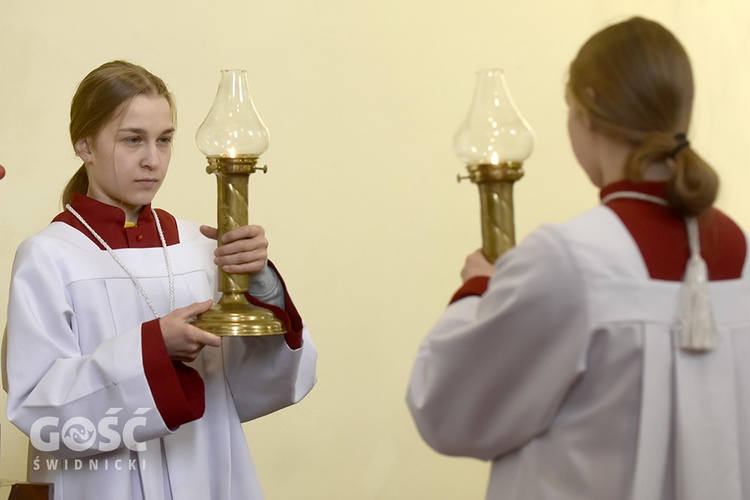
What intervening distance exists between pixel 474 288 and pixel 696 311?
1.31ft

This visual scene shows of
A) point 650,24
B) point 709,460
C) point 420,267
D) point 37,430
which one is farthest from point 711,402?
point 420,267

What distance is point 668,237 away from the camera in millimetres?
1665

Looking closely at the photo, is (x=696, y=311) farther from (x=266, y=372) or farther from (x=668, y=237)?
(x=266, y=372)

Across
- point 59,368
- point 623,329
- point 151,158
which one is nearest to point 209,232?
point 151,158

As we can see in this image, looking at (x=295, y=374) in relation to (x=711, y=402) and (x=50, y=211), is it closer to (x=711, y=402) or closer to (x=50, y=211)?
(x=711, y=402)

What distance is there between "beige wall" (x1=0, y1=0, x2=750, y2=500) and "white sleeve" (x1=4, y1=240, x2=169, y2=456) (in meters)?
1.43

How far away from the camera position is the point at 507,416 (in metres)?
1.70

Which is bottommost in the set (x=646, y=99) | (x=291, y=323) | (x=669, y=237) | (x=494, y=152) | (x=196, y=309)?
(x=291, y=323)

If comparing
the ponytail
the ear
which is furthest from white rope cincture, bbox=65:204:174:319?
the ponytail

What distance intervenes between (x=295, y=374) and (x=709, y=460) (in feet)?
3.92

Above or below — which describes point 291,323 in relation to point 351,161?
below

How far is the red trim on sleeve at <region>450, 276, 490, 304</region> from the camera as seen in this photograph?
5.98 feet

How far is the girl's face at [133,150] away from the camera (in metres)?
2.55

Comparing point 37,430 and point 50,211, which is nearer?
point 37,430
